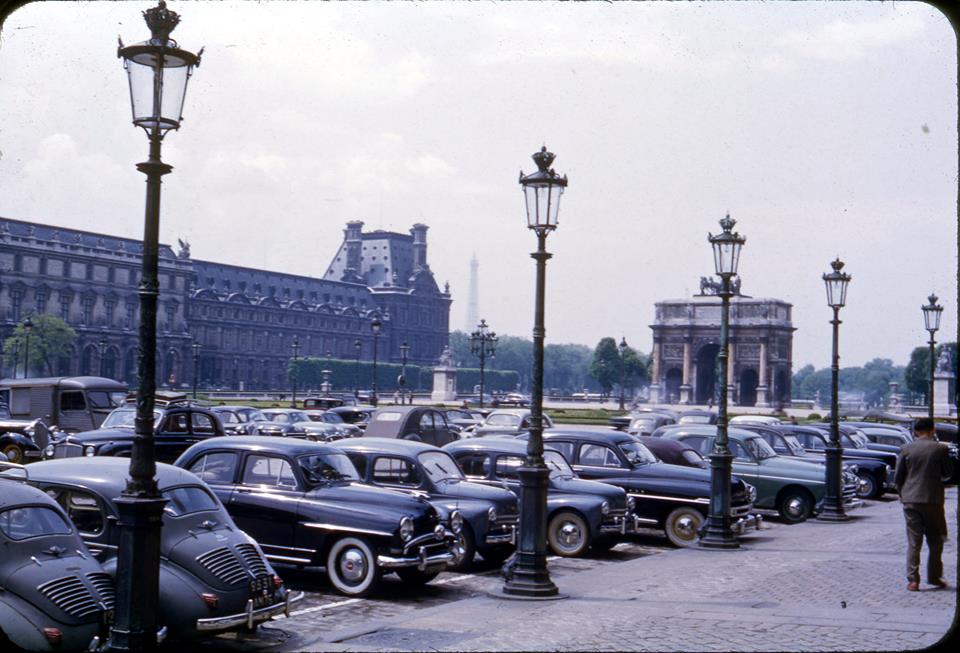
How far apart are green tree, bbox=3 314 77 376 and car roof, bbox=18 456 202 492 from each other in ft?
216

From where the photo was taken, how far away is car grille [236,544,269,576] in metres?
9.84

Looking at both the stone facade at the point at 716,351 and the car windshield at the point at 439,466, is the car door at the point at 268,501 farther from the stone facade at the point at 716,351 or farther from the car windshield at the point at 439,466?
the stone facade at the point at 716,351

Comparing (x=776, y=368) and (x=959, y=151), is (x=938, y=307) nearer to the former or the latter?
(x=959, y=151)

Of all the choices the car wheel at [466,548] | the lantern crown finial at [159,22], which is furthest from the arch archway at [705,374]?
→ the lantern crown finial at [159,22]

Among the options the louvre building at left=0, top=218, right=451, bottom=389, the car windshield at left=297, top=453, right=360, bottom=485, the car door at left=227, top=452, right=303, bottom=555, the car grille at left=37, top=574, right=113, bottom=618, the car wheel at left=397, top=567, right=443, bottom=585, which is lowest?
the car wheel at left=397, top=567, right=443, bottom=585

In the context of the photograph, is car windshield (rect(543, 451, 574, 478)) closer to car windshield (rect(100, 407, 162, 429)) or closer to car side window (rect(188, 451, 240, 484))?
car side window (rect(188, 451, 240, 484))

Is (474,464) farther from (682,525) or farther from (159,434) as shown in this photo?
(159,434)

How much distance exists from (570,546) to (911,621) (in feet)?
20.0

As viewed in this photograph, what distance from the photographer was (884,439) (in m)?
32.7

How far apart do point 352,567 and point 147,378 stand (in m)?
4.54

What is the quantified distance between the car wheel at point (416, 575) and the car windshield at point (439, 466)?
181cm

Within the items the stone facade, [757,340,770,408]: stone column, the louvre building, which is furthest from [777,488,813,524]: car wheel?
[757,340,770,408]: stone column

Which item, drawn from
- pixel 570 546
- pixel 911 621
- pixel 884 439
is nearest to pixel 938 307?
pixel 884 439

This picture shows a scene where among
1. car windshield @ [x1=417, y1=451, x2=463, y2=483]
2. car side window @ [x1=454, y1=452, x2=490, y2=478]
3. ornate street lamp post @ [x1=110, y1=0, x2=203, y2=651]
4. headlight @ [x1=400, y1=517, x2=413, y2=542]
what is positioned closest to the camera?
ornate street lamp post @ [x1=110, y1=0, x2=203, y2=651]
